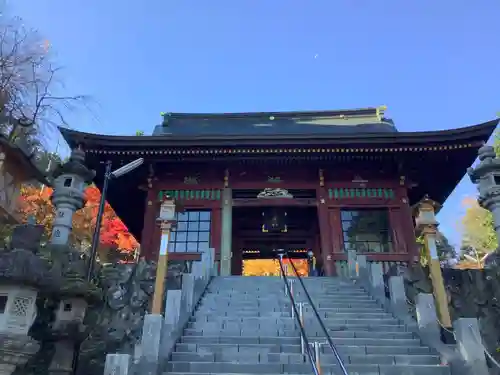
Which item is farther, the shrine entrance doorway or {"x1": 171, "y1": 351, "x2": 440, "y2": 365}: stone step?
the shrine entrance doorway

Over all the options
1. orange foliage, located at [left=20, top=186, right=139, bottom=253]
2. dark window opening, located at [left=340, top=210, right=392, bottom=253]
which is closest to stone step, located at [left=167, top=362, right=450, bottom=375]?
dark window opening, located at [left=340, top=210, right=392, bottom=253]

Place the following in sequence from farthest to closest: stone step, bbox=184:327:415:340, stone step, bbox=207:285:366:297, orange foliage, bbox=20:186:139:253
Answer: orange foliage, bbox=20:186:139:253 → stone step, bbox=207:285:366:297 → stone step, bbox=184:327:415:340

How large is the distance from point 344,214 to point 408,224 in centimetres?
207

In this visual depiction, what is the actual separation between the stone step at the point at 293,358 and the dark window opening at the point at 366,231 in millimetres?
7182

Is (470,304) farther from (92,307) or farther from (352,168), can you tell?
(92,307)

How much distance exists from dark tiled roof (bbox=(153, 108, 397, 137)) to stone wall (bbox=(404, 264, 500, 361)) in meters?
8.90

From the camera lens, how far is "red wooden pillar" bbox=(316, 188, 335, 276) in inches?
507

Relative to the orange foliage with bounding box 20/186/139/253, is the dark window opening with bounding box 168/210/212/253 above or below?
below

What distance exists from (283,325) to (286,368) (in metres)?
1.44

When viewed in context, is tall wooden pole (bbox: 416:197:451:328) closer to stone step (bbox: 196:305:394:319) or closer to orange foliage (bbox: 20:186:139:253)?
stone step (bbox: 196:305:394:319)

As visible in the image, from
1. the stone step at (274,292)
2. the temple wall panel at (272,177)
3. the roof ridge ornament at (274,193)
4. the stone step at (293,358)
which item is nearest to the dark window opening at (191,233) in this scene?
the temple wall panel at (272,177)

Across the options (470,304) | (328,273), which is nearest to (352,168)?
(328,273)

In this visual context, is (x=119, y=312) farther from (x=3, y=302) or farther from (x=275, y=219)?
(x=275, y=219)

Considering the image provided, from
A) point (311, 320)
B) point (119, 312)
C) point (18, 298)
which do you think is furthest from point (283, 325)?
point (119, 312)
